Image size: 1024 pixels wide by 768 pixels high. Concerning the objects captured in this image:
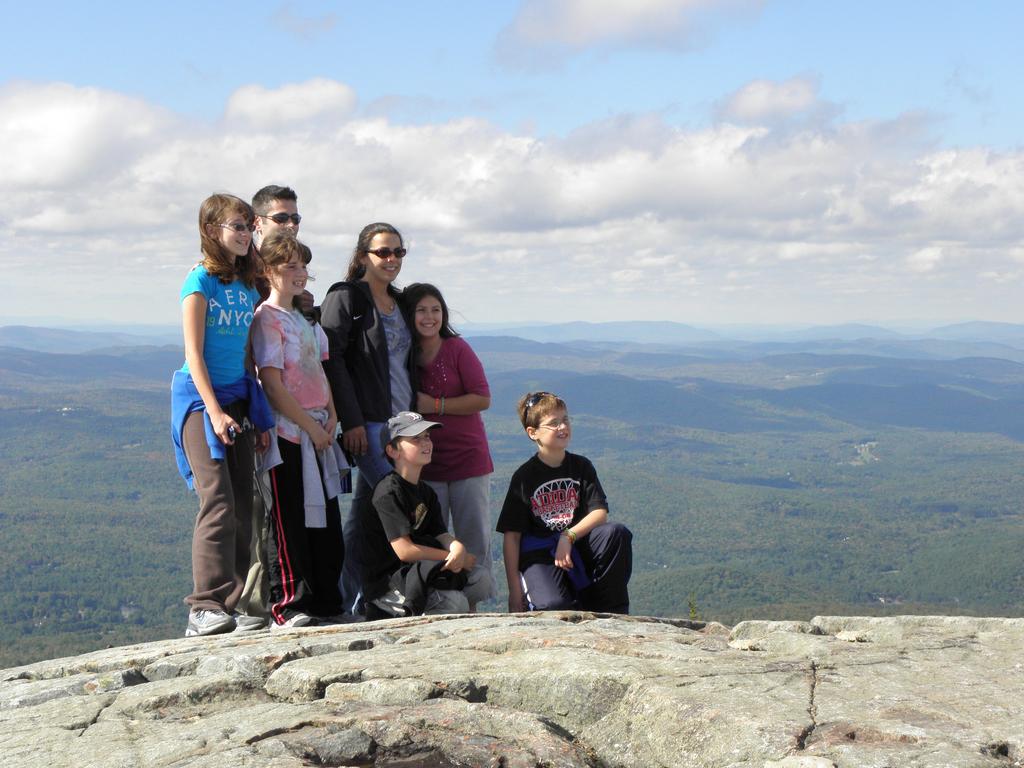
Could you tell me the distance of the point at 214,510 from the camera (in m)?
8.58

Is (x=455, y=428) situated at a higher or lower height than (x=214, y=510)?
higher

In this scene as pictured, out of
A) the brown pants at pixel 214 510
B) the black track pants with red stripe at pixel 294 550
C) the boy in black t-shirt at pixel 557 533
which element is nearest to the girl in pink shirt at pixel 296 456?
the black track pants with red stripe at pixel 294 550

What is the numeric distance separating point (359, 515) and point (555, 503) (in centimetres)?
193

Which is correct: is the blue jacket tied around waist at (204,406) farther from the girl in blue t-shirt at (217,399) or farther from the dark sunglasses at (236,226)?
the dark sunglasses at (236,226)

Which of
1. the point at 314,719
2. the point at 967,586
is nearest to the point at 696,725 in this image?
the point at 314,719

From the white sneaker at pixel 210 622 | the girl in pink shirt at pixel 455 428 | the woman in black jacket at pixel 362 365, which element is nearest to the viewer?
the white sneaker at pixel 210 622

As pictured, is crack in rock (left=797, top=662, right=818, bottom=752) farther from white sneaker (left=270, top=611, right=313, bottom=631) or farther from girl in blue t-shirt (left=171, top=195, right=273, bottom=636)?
girl in blue t-shirt (left=171, top=195, right=273, bottom=636)

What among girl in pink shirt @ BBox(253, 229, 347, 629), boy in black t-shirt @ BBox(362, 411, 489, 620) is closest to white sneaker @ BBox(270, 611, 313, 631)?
girl in pink shirt @ BBox(253, 229, 347, 629)

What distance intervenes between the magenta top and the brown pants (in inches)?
82.3

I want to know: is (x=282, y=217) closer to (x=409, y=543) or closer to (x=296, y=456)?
(x=296, y=456)

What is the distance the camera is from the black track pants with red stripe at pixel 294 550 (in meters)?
8.90

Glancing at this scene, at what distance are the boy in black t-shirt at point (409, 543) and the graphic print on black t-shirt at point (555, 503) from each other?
827 millimetres

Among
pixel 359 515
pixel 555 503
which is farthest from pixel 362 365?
pixel 555 503

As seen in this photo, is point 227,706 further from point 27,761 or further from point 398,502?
point 398,502
